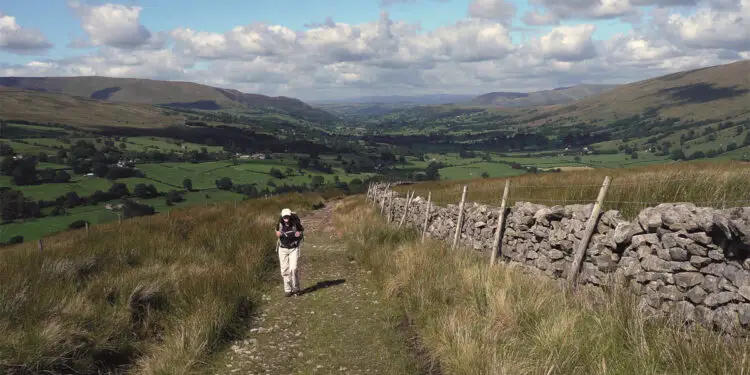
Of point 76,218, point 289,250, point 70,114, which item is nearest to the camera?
point 289,250

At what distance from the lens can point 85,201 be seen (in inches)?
2199

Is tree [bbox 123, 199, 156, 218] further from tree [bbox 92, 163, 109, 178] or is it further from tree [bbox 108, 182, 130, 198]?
tree [bbox 92, 163, 109, 178]

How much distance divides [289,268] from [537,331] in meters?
5.62

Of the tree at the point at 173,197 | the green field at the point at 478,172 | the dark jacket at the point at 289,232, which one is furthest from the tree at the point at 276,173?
the dark jacket at the point at 289,232

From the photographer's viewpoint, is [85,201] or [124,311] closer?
[124,311]

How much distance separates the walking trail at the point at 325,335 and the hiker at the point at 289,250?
28 cm

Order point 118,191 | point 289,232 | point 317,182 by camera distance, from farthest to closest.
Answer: point 317,182 < point 118,191 < point 289,232

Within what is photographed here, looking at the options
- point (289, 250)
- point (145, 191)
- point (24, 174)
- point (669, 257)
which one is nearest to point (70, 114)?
point (24, 174)

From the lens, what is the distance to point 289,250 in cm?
902

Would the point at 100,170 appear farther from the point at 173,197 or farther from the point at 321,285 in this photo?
the point at 321,285

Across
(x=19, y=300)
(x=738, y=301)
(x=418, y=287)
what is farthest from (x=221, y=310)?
(x=738, y=301)

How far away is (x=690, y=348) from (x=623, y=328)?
697 millimetres

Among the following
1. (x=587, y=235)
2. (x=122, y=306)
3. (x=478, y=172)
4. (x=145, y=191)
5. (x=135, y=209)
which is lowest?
(x=135, y=209)

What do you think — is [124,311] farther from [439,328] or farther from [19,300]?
[439,328]
